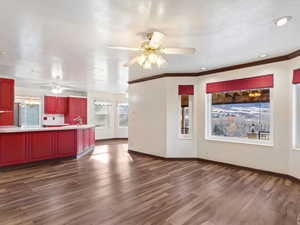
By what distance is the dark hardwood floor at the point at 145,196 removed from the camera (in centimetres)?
213

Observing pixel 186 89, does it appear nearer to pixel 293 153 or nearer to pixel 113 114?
pixel 293 153

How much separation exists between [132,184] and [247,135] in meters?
3.07

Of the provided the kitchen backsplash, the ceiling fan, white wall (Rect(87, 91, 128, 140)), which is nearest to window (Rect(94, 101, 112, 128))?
white wall (Rect(87, 91, 128, 140))

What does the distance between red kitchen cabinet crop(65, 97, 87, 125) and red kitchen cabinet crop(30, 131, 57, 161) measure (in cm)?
308

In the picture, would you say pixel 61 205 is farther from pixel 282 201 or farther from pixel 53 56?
pixel 282 201

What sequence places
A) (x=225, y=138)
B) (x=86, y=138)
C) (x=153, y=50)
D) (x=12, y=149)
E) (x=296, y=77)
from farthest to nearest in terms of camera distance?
(x=86, y=138) < (x=225, y=138) < (x=12, y=149) < (x=296, y=77) < (x=153, y=50)

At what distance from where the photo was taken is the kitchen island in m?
3.93

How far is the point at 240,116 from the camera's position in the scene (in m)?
4.39

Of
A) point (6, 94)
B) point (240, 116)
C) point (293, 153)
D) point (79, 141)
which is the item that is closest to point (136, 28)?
point (240, 116)

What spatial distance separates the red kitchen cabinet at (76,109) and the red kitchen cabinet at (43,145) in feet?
10.1

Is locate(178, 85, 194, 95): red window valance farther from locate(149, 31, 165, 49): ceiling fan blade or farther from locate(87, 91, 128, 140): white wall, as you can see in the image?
locate(87, 91, 128, 140): white wall

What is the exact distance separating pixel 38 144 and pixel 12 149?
21.1 inches

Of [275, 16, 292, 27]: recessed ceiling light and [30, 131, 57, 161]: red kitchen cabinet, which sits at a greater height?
[275, 16, 292, 27]: recessed ceiling light

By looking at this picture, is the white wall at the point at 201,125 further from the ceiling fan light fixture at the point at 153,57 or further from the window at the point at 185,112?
the ceiling fan light fixture at the point at 153,57
